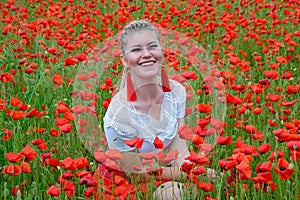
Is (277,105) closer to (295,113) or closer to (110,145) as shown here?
(295,113)

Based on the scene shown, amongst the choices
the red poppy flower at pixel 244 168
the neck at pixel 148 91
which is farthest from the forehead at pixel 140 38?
the red poppy flower at pixel 244 168

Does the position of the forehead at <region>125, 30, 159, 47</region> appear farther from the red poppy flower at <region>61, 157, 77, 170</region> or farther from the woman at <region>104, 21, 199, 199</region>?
the red poppy flower at <region>61, 157, 77, 170</region>

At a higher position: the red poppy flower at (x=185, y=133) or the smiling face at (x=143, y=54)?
the smiling face at (x=143, y=54)

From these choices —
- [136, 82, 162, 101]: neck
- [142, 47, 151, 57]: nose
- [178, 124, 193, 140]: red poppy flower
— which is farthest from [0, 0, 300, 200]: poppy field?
[142, 47, 151, 57]: nose

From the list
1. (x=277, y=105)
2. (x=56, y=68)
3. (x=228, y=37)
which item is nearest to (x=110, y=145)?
(x=277, y=105)

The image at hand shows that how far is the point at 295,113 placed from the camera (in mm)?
3227

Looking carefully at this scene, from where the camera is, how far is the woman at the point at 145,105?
2445mm

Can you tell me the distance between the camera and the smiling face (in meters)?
2.42

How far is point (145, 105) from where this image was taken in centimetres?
260

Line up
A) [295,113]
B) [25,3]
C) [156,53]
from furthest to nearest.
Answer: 1. [25,3]
2. [295,113]
3. [156,53]

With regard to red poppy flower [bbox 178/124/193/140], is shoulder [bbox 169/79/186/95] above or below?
above

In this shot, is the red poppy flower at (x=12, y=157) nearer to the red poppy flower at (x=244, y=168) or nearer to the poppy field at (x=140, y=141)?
the poppy field at (x=140, y=141)

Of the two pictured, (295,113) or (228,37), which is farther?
(228,37)

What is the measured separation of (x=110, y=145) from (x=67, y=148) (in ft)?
1.41
